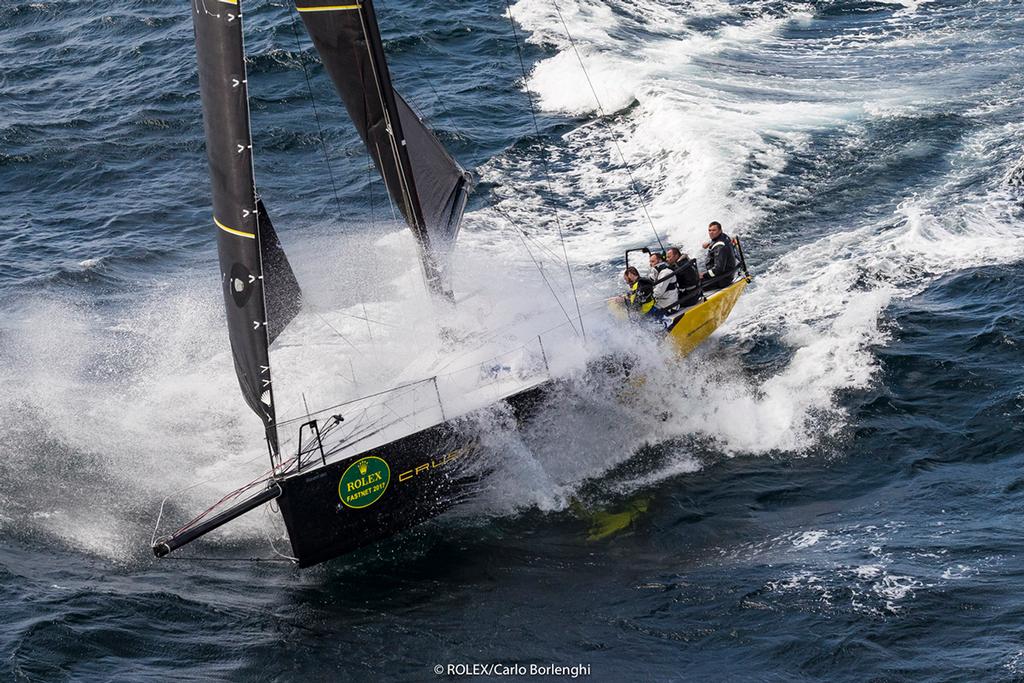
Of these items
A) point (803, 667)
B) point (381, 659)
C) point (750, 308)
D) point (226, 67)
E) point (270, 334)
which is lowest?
point (803, 667)

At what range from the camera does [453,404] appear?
39.0 feet

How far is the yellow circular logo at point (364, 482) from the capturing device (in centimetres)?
1073

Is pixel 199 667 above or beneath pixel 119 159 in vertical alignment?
beneath

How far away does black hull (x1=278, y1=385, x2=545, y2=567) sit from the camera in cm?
1056

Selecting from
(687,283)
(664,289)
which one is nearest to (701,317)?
(687,283)

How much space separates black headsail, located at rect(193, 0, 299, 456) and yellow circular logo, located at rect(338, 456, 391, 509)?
98 centimetres

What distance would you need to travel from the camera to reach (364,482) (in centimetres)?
1086

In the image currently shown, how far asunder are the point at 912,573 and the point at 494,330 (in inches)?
217

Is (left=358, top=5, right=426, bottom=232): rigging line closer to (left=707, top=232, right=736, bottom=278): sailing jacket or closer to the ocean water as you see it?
the ocean water

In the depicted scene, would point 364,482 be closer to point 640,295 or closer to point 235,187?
point 235,187

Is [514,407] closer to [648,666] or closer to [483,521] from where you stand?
[483,521]

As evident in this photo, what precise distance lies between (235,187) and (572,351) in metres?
4.61

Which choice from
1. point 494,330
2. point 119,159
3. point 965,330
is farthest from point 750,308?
point 119,159

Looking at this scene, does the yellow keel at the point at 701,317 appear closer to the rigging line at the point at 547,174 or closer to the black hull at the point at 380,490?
the rigging line at the point at 547,174
